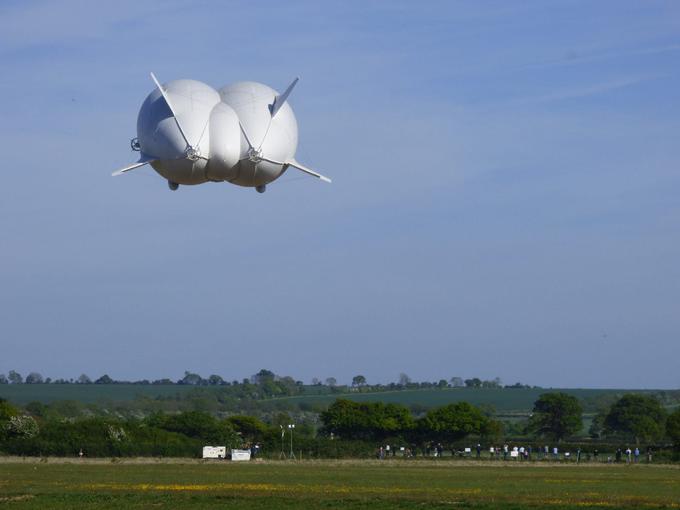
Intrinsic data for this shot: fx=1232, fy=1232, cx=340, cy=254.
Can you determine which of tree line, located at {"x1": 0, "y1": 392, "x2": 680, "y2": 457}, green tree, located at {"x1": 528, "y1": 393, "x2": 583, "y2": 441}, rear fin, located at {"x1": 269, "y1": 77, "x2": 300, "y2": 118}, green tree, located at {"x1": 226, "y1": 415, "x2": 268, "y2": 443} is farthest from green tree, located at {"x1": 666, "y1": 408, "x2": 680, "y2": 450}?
rear fin, located at {"x1": 269, "y1": 77, "x2": 300, "y2": 118}

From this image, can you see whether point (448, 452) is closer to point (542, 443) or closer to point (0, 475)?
point (542, 443)

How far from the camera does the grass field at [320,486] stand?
48062 mm

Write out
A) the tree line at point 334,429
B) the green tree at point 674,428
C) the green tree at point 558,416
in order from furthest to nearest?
the green tree at point 558,416 → the green tree at point 674,428 → the tree line at point 334,429

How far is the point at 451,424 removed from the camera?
12281cm

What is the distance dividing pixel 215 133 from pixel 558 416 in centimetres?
12732

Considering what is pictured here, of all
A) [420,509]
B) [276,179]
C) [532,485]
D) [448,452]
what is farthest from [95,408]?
[276,179]

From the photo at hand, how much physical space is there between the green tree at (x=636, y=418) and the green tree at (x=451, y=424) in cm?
2717

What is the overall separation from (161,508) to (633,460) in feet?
203

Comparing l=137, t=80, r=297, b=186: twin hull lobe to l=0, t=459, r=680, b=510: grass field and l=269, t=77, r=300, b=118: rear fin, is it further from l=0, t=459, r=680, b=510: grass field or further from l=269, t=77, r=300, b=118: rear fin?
l=0, t=459, r=680, b=510: grass field

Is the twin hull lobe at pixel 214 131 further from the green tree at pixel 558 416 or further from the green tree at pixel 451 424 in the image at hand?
the green tree at pixel 558 416

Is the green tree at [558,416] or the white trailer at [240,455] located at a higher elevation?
the green tree at [558,416]

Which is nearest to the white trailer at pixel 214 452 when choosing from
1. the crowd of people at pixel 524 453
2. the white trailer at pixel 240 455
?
the white trailer at pixel 240 455

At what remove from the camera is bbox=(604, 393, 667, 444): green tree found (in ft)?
474

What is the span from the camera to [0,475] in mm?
66688
